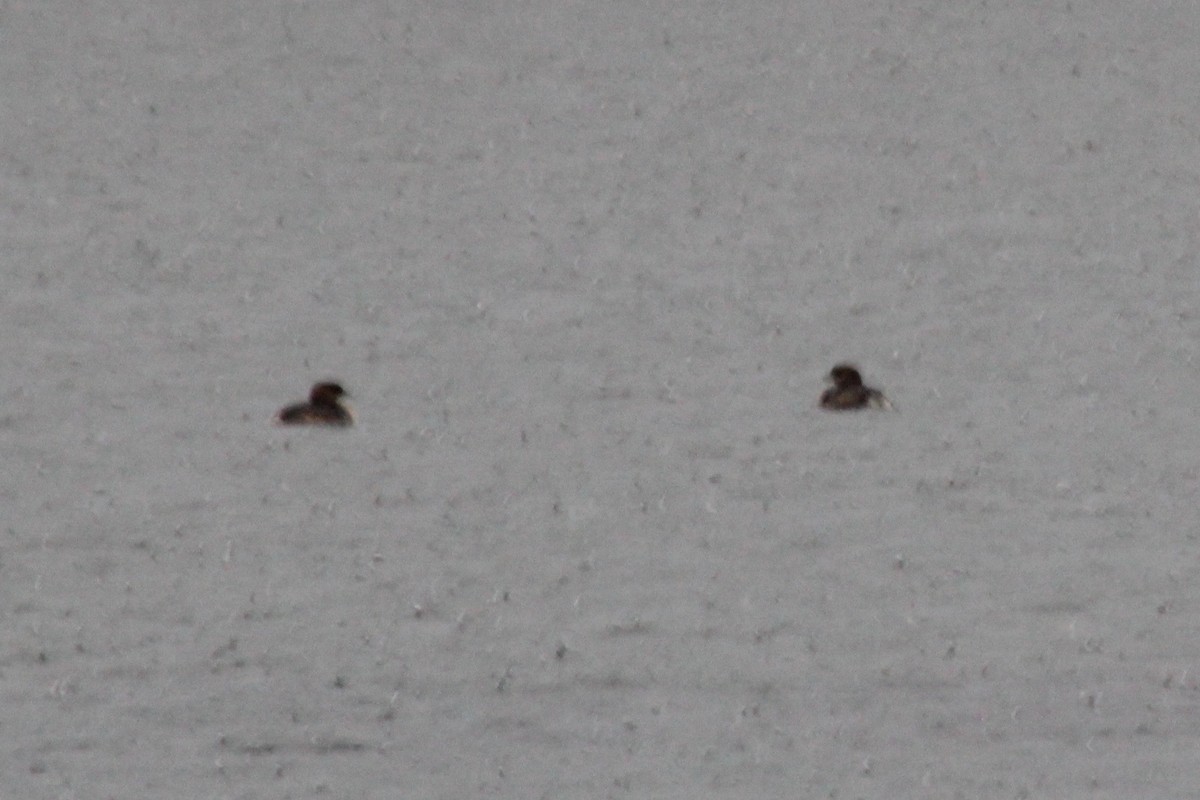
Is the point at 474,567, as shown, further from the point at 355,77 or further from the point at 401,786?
the point at 355,77

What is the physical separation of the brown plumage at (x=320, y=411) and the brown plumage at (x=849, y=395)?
119 inches

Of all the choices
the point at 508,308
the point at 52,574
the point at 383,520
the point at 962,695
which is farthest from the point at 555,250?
the point at 962,695

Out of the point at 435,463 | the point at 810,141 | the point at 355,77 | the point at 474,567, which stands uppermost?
the point at 355,77

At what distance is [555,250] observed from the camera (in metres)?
19.0

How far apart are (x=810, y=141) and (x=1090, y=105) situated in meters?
3.12

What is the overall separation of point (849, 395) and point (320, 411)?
10.8 ft

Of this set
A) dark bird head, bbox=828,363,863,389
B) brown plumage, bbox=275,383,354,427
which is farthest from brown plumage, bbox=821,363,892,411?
brown plumage, bbox=275,383,354,427

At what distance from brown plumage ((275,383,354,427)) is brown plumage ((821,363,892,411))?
9.88 feet

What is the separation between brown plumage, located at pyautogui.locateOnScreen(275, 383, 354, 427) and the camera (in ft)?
46.6

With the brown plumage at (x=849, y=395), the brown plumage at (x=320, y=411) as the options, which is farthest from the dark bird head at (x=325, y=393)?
the brown plumage at (x=849, y=395)

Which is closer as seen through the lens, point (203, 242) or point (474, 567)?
point (474, 567)

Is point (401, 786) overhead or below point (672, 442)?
below

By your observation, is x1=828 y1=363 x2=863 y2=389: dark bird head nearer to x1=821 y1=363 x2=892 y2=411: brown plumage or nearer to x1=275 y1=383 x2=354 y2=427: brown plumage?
x1=821 y1=363 x2=892 y2=411: brown plumage

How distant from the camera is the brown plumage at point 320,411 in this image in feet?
46.6
